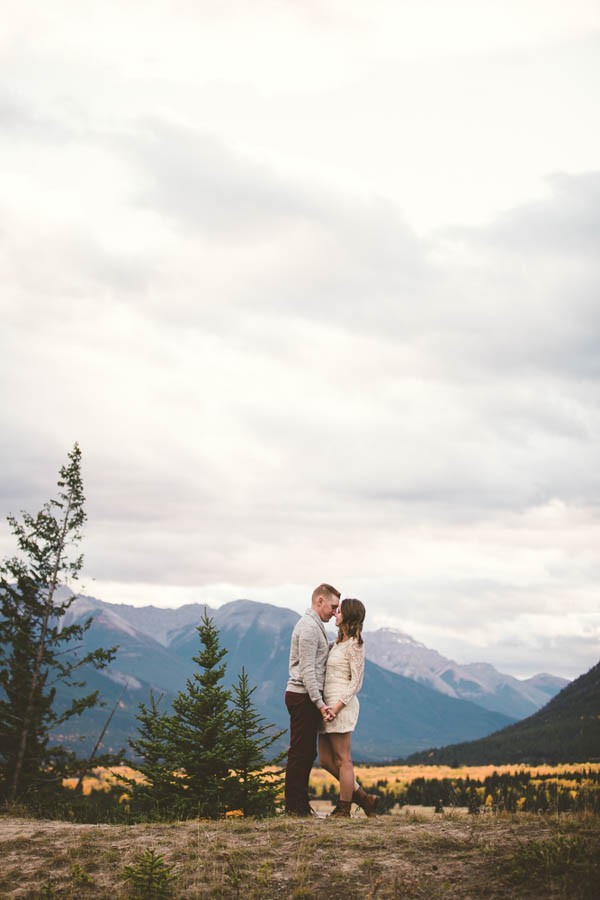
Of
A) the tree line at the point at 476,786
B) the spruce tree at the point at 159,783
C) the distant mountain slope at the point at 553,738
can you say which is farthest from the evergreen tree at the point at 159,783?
the distant mountain slope at the point at 553,738

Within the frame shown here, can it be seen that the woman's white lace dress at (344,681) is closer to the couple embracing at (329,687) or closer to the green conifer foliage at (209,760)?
the couple embracing at (329,687)

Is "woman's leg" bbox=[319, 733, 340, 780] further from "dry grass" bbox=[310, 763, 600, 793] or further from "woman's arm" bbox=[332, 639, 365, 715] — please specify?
"dry grass" bbox=[310, 763, 600, 793]

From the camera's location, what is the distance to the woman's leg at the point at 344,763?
38.5ft

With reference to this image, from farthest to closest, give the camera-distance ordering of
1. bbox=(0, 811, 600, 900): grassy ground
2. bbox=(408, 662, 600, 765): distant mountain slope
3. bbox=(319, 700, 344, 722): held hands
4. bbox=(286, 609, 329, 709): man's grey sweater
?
1. bbox=(408, 662, 600, 765): distant mountain slope
2. bbox=(286, 609, 329, 709): man's grey sweater
3. bbox=(319, 700, 344, 722): held hands
4. bbox=(0, 811, 600, 900): grassy ground

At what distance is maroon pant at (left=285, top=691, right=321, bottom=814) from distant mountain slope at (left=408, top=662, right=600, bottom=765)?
74.2 metres

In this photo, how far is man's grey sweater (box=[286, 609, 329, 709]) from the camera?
1166 centimetres

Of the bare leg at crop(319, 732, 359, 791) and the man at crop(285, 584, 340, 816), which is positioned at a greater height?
the man at crop(285, 584, 340, 816)

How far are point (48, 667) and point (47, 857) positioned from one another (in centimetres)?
2107

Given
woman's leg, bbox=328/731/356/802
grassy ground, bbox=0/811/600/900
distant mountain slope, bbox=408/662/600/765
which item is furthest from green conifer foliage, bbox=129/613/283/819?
distant mountain slope, bbox=408/662/600/765

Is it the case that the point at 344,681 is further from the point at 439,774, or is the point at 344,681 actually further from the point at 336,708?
the point at 439,774

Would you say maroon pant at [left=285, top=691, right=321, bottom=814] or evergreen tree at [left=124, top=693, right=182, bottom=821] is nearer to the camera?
maroon pant at [left=285, top=691, right=321, bottom=814]

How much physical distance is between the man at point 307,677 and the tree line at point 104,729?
345 cm

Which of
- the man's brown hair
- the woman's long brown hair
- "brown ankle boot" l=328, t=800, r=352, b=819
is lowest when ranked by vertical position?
"brown ankle boot" l=328, t=800, r=352, b=819

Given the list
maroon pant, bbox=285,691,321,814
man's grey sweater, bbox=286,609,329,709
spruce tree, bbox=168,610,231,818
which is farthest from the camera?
spruce tree, bbox=168,610,231,818
